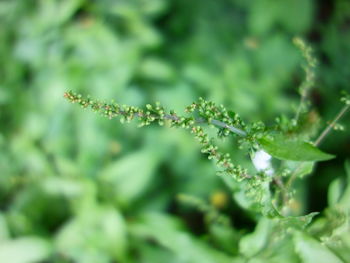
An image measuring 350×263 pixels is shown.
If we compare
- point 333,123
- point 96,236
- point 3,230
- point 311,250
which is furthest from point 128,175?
point 333,123

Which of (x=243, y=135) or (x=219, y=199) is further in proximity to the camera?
(x=219, y=199)

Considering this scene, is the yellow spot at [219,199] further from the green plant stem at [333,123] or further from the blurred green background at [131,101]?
the green plant stem at [333,123]

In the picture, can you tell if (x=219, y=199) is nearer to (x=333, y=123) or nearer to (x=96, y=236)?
(x=96, y=236)

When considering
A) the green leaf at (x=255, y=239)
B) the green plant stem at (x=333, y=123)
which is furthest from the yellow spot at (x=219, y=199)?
the green plant stem at (x=333, y=123)

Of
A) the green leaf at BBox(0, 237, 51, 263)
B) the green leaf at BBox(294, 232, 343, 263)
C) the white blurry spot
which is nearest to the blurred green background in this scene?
the green leaf at BBox(0, 237, 51, 263)

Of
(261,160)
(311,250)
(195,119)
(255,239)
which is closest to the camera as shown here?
(195,119)

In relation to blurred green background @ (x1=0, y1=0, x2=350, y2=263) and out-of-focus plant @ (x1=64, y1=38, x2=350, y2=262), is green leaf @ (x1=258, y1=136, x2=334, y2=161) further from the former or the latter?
Result: blurred green background @ (x1=0, y1=0, x2=350, y2=263)

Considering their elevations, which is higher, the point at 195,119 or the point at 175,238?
the point at 175,238
